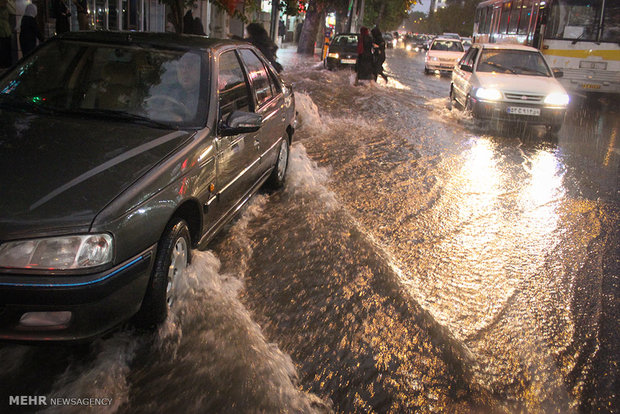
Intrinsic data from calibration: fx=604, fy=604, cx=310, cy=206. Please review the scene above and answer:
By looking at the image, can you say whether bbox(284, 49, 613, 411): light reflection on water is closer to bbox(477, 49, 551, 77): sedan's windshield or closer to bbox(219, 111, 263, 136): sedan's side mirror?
bbox(219, 111, 263, 136): sedan's side mirror

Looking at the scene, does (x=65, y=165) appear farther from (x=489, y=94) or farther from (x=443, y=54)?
(x=443, y=54)

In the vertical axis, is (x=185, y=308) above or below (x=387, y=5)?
below

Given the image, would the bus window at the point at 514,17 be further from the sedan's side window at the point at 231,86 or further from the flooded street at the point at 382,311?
the sedan's side window at the point at 231,86

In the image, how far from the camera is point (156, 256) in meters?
3.14

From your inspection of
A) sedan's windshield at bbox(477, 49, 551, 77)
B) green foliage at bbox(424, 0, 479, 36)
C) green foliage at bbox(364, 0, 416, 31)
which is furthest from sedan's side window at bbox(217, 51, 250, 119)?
green foliage at bbox(424, 0, 479, 36)

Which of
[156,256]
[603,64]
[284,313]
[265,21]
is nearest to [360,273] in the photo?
[284,313]

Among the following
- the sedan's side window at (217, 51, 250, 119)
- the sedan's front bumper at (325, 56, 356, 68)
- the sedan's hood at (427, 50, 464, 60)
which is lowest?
the sedan's front bumper at (325, 56, 356, 68)

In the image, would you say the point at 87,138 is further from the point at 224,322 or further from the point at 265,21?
the point at 265,21

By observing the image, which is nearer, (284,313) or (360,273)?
(284,313)

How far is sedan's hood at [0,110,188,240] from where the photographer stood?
2689 mm

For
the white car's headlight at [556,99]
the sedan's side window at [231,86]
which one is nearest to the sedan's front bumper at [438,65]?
the white car's headlight at [556,99]

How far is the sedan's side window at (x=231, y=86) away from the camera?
4324 millimetres

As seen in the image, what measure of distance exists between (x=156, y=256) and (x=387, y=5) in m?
61.4

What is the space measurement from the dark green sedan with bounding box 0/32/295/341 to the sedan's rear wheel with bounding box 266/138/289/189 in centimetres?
79
